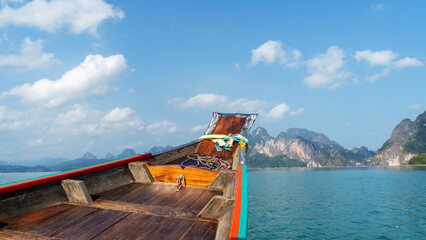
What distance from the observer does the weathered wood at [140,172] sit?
5531 mm

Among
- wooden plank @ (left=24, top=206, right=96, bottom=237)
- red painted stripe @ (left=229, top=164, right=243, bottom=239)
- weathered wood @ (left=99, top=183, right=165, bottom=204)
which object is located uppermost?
red painted stripe @ (left=229, top=164, right=243, bottom=239)

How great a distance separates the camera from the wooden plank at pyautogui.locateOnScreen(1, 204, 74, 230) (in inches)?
126

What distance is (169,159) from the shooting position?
7.95 meters

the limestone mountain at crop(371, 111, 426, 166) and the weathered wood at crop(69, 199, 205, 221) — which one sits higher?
the limestone mountain at crop(371, 111, 426, 166)

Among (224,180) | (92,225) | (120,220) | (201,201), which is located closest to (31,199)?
(92,225)

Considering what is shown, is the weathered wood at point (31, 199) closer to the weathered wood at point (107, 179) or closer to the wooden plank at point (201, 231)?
the weathered wood at point (107, 179)

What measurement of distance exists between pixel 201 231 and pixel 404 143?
717 ft

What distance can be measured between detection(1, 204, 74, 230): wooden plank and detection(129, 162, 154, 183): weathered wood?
1.84 meters

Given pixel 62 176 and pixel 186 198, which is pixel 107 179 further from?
pixel 186 198

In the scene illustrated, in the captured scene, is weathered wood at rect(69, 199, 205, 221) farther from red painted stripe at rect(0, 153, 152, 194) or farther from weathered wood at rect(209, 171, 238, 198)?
weathered wood at rect(209, 171, 238, 198)

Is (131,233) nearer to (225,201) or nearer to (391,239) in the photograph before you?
(225,201)

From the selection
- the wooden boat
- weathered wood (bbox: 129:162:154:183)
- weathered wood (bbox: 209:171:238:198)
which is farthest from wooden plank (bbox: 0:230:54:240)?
weathered wood (bbox: 209:171:238:198)

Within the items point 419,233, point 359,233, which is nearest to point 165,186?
point 359,233

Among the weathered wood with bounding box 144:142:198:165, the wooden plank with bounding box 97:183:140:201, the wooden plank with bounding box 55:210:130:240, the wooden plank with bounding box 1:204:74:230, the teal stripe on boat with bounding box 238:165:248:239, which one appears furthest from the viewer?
the weathered wood with bounding box 144:142:198:165
